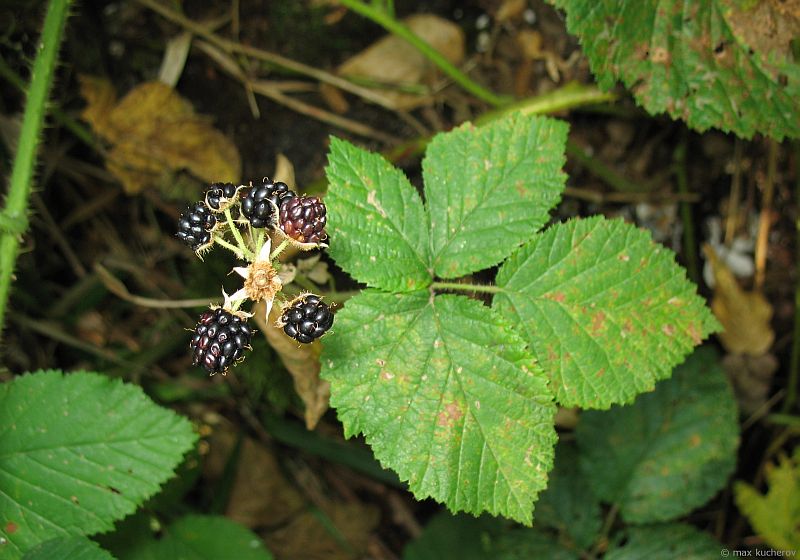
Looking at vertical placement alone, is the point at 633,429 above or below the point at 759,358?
below

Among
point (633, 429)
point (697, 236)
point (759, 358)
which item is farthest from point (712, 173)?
point (633, 429)

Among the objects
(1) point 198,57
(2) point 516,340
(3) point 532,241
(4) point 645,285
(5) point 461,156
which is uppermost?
(1) point 198,57

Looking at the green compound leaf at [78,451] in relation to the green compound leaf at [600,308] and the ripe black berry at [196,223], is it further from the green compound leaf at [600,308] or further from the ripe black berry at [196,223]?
the green compound leaf at [600,308]

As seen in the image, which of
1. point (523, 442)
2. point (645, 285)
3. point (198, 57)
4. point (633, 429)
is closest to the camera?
point (523, 442)

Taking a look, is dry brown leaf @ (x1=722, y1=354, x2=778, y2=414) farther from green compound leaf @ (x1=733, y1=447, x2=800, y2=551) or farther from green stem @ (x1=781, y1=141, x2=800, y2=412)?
green compound leaf @ (x1=733, y1=447, x2=800, y2=551)

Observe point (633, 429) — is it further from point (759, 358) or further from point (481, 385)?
point (481, 385)
